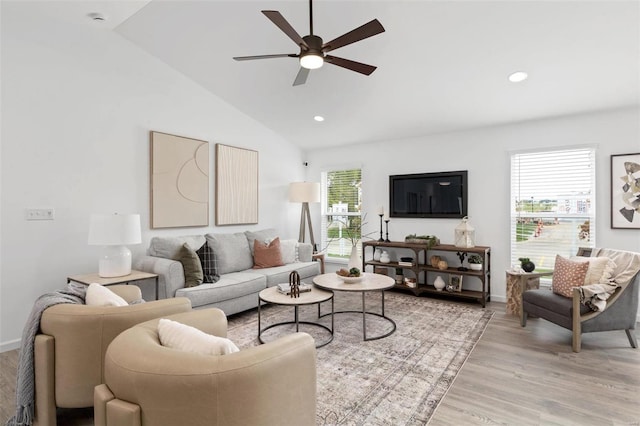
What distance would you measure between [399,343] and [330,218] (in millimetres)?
3327

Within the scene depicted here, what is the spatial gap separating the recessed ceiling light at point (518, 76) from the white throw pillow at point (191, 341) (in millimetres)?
3560

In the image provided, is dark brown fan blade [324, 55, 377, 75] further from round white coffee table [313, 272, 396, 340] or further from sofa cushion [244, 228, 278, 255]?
sofa cushion [244, 228, 278, 255]

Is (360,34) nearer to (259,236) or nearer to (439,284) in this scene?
(259,236)

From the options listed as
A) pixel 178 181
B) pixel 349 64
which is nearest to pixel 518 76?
pixel 349 64

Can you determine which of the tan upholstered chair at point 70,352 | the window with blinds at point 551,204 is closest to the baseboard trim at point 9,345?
the tan upholstered chair at point 70,352

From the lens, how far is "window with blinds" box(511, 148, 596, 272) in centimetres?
400

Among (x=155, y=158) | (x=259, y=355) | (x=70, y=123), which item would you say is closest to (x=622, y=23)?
(x=259, y=355)

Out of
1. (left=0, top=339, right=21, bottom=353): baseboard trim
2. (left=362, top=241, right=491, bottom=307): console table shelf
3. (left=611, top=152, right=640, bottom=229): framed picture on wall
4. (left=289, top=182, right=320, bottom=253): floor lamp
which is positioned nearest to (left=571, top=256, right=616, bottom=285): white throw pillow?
(left=611, top=152, right=640, bottom=229): framed picture on wall

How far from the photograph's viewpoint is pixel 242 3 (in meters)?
2.97

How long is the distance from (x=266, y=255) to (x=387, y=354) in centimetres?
225

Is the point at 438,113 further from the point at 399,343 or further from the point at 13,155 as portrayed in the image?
the point at 13,155

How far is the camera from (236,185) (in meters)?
5.01

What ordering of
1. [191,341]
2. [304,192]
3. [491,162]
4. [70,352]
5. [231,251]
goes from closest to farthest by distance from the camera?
[191,341] < [70,352] < [231,251] < [491,162] < [304,192]

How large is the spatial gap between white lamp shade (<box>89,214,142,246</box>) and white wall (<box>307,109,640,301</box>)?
365 centimetres
